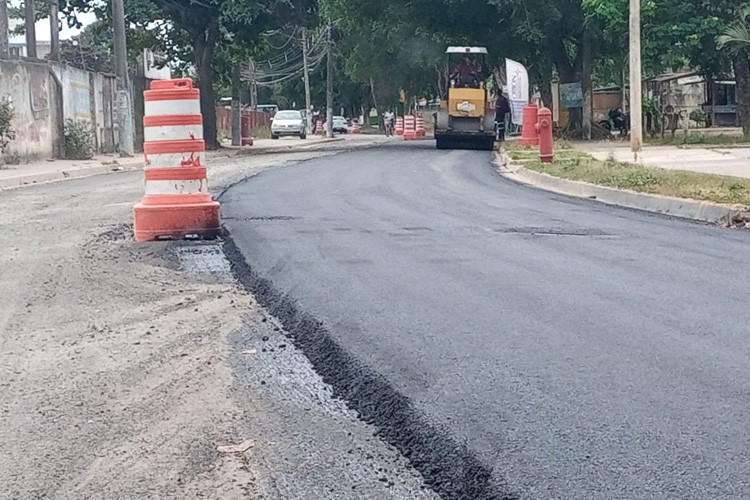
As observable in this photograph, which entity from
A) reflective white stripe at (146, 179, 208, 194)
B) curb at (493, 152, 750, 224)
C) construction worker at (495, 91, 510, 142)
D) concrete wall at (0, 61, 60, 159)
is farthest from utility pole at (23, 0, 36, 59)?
reflective white stripe at (146, 179, 208, 194)

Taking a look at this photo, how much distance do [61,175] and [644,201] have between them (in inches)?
510

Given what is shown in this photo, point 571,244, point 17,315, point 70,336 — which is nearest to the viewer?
point 70,336

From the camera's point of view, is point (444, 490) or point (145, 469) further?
point (145, 469)

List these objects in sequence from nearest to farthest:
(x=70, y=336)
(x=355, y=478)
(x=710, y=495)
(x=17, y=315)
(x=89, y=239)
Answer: (x=710, y=495)
(x=355, y=478)
(x=70, y=336)
(x=17, y=315)
(x=89, y=239)

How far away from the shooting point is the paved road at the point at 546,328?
4.35 meters

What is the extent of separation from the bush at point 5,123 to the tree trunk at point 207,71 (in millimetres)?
A: 12634

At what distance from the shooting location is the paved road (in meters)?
4.35

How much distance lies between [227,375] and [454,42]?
134ft

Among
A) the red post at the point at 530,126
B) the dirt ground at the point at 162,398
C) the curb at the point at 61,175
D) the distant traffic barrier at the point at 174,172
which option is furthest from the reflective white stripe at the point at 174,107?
the red post at the point at 530,126

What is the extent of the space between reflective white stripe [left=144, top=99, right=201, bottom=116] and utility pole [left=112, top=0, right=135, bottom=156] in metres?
21.2

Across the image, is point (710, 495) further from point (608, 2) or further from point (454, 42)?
point (454, 42)

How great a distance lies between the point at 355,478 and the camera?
421cm

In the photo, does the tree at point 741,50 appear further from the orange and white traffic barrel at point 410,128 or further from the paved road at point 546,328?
the orange and white traffic barrel at point 410,128

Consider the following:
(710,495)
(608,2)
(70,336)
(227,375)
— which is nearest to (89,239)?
(70,336)
